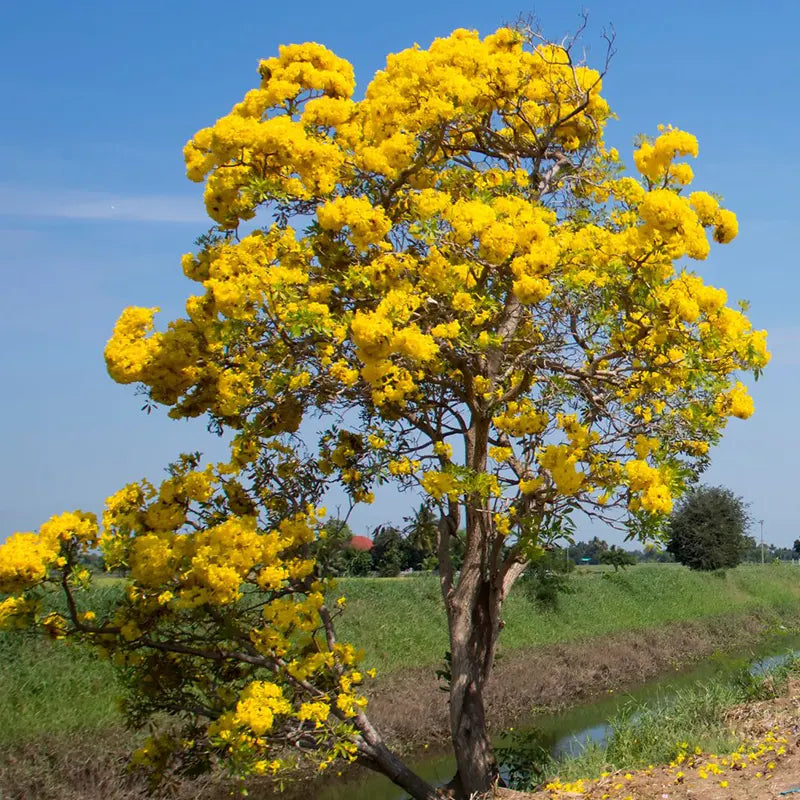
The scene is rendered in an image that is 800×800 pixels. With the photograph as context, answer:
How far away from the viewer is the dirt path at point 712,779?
8492 mm

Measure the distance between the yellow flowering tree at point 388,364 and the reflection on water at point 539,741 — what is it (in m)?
2.30

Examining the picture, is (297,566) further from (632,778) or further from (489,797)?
(632,778)

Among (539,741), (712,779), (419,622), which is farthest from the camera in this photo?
(419,622)

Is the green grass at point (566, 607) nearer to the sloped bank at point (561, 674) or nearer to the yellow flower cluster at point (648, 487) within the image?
the sloped bank at point (561, 674)

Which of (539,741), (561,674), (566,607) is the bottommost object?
(561,674)

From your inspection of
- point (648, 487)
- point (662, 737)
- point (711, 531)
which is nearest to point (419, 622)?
point (662, 737)

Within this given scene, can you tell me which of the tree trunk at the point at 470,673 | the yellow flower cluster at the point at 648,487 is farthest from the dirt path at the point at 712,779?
the yellow flower cluster at the point at 648,487

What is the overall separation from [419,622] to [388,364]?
16.8 metres

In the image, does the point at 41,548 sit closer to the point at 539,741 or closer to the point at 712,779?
the point at 712,779

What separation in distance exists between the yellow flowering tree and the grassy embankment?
1.97 m

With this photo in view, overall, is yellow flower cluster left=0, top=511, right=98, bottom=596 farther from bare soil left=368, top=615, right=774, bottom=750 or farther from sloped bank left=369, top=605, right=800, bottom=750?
bare soil left=368, top=615, right=774, bottom=750

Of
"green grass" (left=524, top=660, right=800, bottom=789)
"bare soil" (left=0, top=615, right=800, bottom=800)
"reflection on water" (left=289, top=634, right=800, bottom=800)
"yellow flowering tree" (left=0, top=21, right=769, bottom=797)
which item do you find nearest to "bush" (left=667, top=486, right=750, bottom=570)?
"bare soil" (left=0, top=615, right=800, bottom=800)

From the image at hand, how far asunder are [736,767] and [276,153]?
728 cm

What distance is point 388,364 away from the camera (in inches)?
323
